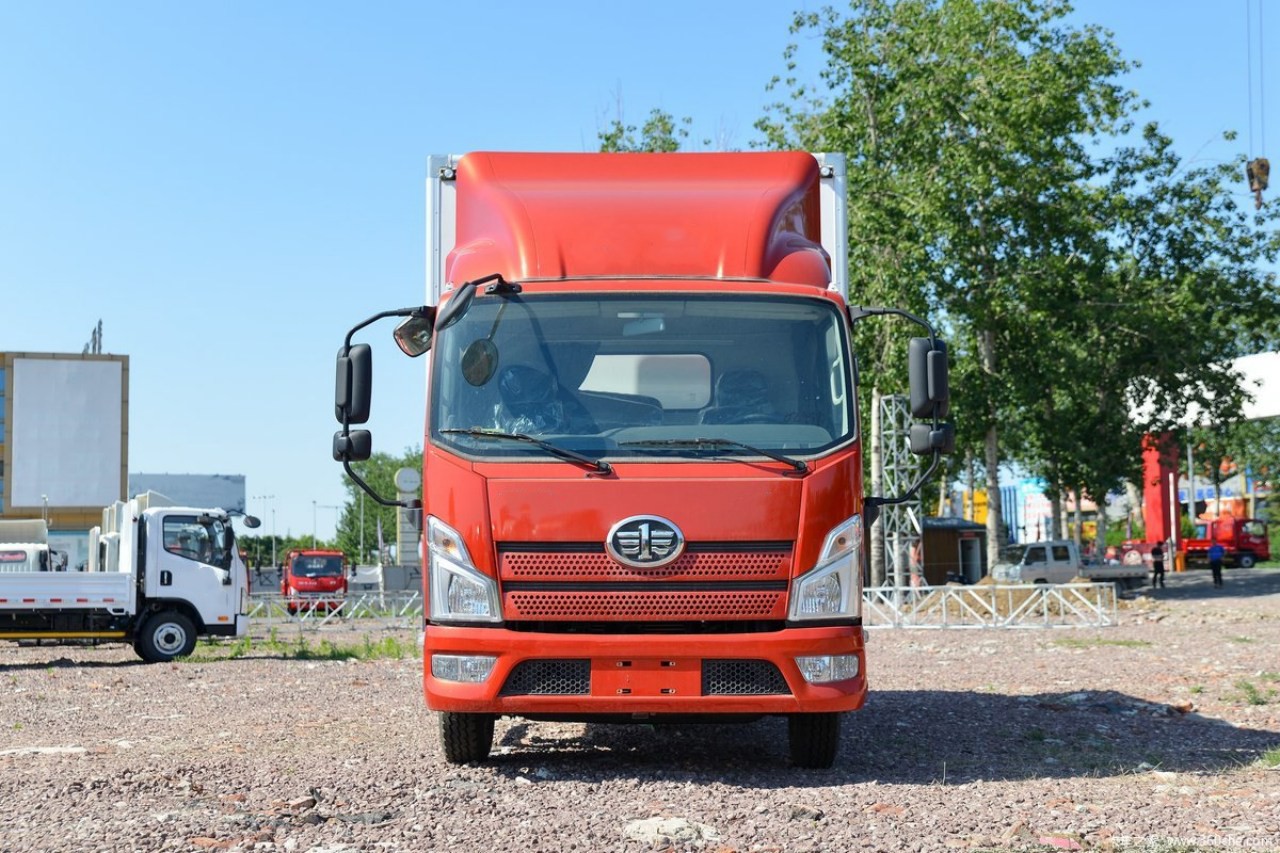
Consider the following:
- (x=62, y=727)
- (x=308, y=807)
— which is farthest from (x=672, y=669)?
(x=62, y=727)

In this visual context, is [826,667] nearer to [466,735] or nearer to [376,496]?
[466,735]

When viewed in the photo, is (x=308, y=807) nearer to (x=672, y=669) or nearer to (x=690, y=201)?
(x=672, y=669)

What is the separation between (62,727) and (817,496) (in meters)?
7.56

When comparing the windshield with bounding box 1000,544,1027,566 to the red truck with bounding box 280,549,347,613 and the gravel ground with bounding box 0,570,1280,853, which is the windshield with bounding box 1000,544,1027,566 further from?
the gravel ground with bounding box 0,570,1280,853

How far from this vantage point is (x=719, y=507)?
7.62m

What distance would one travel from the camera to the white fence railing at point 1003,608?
28188 mm

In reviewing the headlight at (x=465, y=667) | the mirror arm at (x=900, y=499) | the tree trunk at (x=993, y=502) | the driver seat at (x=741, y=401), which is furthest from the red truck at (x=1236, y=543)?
the headlight at (x=465, y=667)

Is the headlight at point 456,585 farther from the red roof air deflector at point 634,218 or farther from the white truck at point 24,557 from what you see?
the white truck at point 24,557

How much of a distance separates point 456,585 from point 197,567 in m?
15.2

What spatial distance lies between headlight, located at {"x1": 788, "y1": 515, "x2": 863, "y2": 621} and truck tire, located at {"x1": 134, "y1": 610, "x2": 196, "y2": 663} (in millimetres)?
15923

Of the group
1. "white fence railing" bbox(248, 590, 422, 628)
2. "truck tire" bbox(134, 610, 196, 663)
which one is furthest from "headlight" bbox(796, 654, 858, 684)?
"white fence railing" bbox(248, 590, 422, 628)

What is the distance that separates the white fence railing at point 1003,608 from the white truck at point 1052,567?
1197cm

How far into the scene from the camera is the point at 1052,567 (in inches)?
1768

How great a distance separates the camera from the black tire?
8367 millimetres
